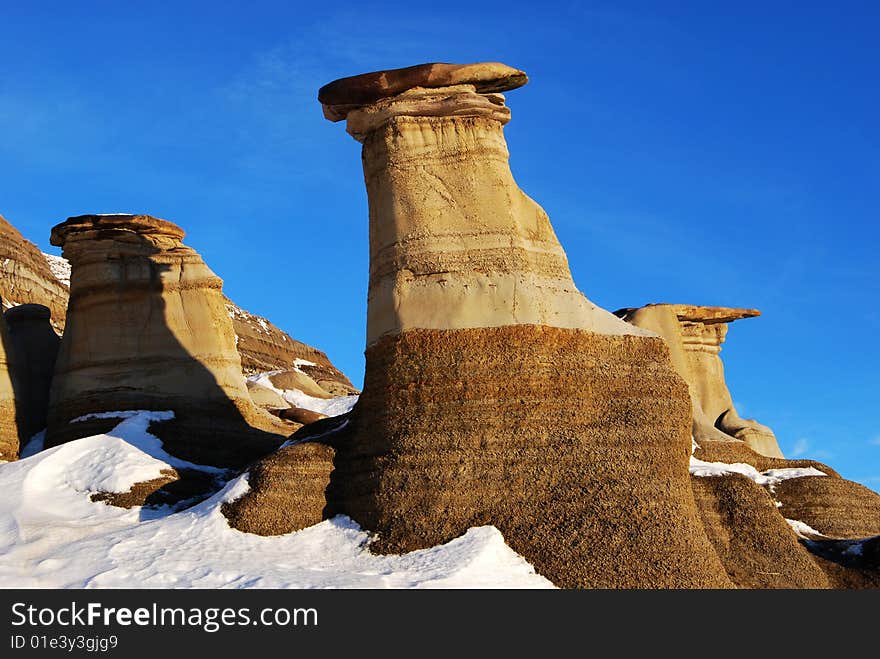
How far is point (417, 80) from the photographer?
23047 millimetres

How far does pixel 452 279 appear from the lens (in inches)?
869

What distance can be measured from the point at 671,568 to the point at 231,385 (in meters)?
15.9

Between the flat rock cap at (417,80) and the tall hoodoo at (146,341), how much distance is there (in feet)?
32.8

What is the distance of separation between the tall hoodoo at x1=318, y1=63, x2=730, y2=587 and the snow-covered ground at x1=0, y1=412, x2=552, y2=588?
51cm

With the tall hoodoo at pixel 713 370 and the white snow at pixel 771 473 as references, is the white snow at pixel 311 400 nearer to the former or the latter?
the tall hoodoo at pixel 713 370

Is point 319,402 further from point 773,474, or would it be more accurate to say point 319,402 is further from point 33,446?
point 773,474

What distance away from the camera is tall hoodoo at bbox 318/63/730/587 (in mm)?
19469

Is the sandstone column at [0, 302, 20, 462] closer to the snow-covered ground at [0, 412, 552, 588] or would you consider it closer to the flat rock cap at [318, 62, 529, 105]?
the snow-covered ground at [0, 412, 552, 588]

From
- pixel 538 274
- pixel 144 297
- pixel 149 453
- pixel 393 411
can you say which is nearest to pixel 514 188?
pixel 538 274

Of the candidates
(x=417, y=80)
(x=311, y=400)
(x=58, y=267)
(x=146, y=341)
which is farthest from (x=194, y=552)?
(x=58, y=267)

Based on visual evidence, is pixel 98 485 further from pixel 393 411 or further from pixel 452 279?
pixel 452 279

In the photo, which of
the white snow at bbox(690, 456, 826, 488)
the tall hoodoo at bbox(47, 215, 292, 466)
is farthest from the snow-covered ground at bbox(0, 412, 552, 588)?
the white snow at bbox(690, 456, 826, 488)

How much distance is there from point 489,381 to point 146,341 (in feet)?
42.7

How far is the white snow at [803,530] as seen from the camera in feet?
86.2
